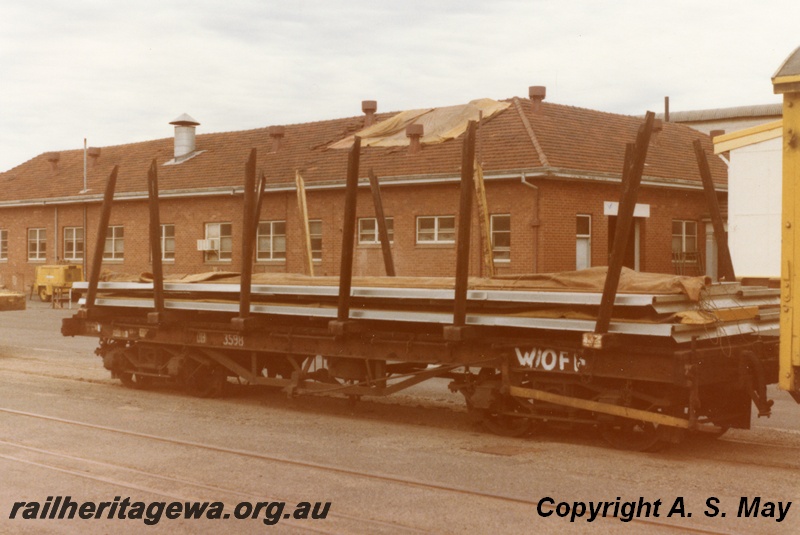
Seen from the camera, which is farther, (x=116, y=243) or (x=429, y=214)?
(x=116, y=243)

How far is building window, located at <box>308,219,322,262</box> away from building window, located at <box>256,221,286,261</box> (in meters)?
1.29

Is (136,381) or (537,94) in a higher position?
(537,94)

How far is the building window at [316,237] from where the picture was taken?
31.8 m

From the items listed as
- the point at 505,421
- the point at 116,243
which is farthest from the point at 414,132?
the point at 505,421

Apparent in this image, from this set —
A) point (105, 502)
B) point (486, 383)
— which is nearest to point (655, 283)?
point (486, 383)

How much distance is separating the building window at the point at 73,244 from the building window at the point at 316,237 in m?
13.7

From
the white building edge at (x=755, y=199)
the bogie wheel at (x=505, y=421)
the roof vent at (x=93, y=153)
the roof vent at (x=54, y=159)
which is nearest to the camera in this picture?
the bogie wheel at (x=505, y=421)

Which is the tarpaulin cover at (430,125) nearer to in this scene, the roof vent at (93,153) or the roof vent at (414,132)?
the roof vent at (414,132)

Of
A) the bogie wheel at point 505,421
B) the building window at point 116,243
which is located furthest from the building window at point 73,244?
the bogie wheel at point 505,421

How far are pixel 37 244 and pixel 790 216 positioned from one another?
133 ft

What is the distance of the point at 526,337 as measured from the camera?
372 inches

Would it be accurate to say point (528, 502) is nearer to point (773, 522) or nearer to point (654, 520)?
point (654, 520)

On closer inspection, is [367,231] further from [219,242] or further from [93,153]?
[93,153]

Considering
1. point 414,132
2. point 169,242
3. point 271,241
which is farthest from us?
point 169,242
